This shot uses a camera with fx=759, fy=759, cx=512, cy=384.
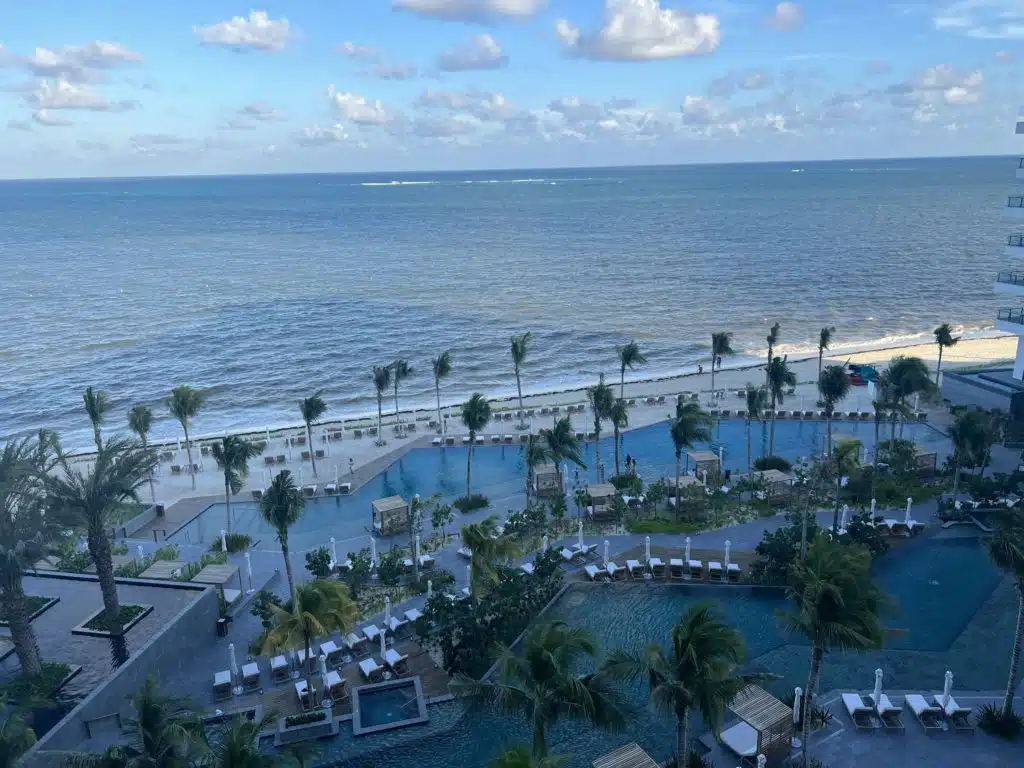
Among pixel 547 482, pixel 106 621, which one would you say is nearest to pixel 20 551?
pixel 106 621

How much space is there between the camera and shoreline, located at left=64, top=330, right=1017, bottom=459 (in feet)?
161

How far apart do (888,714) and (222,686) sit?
17.2 m

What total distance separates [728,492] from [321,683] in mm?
19156

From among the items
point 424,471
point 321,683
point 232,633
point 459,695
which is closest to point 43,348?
point 424,471

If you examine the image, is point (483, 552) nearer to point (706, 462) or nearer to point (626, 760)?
point (626, 760)

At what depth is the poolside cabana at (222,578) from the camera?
25094mm

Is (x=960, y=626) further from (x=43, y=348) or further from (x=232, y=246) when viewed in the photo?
(x=232, y=246)

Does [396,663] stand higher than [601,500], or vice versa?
[601,500]

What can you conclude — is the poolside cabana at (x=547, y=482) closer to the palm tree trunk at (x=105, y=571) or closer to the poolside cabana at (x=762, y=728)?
the poolside cabana at (x=762, y=728)

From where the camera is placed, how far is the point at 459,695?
16109 mm

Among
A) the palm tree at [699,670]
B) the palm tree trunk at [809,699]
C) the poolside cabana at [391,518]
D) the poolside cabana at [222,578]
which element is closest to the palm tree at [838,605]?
the palm tree trunk at [809,699]

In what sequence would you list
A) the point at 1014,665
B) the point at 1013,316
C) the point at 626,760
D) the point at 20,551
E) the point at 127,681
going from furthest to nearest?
the point at 1013,316
the point at 127,681
the point at 20,551
the point at 1014,665
the point at 626,760

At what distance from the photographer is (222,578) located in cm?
2572

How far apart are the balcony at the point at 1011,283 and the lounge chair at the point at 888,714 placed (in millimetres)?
22067
